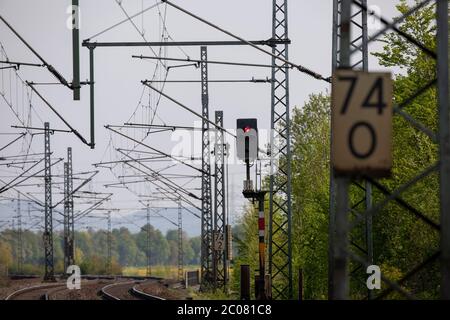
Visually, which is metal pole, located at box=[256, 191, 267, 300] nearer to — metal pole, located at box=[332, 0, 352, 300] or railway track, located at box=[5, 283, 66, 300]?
metal pole, located at box=[332, 0, 352, 300]

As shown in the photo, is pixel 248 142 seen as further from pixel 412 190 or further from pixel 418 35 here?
pixel 418 35

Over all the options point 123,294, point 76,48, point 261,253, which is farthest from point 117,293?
point 76,48

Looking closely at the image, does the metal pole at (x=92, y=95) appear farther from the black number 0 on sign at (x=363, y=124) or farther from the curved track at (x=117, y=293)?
the black number 0 on sign at (x=363, y=124)

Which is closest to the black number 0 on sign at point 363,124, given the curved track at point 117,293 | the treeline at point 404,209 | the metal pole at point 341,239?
the metal pole at point 341,239

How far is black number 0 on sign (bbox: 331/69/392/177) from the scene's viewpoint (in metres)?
11.0

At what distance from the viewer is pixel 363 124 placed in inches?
434

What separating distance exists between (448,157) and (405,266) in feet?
65.5

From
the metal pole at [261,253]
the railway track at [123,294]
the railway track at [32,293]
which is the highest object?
the metal pole at [261,253]

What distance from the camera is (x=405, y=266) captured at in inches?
1235

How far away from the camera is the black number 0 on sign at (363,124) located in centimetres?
1103

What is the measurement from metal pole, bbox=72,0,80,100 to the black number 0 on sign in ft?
43.1

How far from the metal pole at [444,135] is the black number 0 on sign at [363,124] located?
1028 millimetres

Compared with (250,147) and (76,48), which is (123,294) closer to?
(250,147)

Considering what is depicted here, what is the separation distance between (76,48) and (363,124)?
13.4 metres
